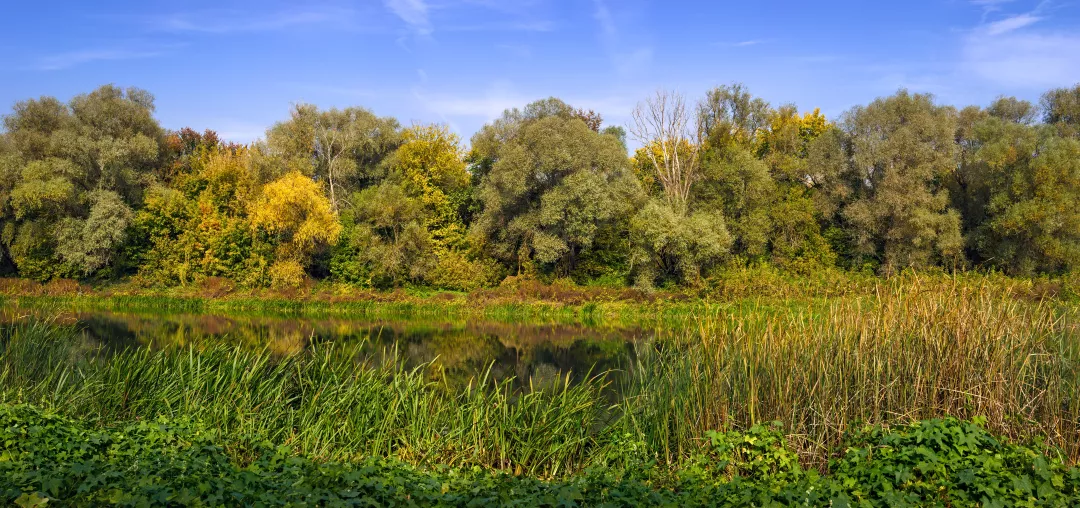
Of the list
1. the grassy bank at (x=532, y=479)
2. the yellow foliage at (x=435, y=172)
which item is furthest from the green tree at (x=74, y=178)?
the grassy bank at (x=532, y=479)

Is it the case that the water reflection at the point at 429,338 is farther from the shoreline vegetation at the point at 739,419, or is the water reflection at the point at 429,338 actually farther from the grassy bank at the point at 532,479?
the grassy bank at the point at 532,479

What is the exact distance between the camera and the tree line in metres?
29.0

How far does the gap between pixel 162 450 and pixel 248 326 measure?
19.5 meters

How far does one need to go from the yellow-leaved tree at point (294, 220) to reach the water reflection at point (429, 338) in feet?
16.0

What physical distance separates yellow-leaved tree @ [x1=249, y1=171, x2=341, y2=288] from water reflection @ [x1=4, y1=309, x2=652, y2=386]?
16.0 ft

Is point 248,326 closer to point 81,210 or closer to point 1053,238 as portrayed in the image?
point 81,210

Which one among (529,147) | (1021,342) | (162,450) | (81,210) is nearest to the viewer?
(162,450)

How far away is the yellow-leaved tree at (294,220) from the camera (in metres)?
32.1

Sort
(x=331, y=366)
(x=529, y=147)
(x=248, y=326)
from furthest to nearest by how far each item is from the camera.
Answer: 1. (x=529, y=147)
2. (x=248, y=326)
3. (x=331, y=366)

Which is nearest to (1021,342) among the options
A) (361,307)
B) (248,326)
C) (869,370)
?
(869,370)

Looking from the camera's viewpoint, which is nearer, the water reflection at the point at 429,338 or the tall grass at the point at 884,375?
the tall grass at the point at 884,375

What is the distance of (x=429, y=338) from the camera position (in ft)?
72.5

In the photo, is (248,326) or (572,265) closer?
(248,326)

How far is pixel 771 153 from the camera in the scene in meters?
34.6
